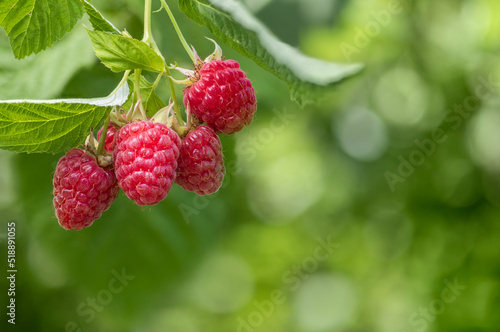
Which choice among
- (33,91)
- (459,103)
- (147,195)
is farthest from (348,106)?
(147,195)

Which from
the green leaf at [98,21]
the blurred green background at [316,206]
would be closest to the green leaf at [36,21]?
the green leaf at [98,21]

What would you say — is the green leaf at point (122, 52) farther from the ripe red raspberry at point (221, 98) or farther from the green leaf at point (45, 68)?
the green leaf at point (45, 68)

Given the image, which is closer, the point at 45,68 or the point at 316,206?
the point at 45,68

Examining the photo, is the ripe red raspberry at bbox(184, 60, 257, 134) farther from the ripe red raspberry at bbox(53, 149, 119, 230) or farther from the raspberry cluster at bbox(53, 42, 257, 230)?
the ripe red raspberry at bbox(53, 149, 119, 230)

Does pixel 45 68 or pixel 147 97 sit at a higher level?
pixel 147 97

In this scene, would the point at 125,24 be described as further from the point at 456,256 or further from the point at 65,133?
the point at 456,256

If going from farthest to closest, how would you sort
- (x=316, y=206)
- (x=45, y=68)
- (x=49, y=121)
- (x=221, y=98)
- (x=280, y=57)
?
(x=316, y=206)
(x=45, y=68)
(x=221, y=98)
(x=49, y=121)
(x=280, y=57)

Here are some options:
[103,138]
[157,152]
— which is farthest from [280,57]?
[103,138]

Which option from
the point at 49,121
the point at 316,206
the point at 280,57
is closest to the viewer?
the point at 280,57

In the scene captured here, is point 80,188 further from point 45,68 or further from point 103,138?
point 45,68

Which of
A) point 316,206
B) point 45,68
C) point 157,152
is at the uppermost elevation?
point 157,152
